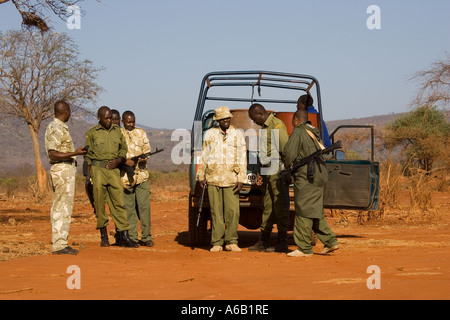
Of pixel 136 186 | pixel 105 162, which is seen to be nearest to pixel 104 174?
pixel 105 162

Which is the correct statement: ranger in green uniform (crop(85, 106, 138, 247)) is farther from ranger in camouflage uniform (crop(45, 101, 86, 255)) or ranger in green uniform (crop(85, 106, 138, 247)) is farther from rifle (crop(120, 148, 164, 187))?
ranger in camouflage uniform (crop(45, 101, 86, 255))

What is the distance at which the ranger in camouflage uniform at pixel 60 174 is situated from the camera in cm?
832

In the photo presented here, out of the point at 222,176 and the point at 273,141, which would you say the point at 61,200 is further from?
the point at 273,141

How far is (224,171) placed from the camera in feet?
29.9

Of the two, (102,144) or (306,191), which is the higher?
(102,144)

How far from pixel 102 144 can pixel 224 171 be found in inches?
67.9

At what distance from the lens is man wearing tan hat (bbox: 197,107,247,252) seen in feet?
30.0

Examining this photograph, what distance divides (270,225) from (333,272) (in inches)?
105

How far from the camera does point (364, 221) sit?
46.6 ft

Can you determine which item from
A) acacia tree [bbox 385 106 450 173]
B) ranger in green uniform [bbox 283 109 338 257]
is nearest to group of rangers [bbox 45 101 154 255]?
ranger in green uniform [bbox 283 109 338 257]

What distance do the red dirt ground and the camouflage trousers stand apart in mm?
318

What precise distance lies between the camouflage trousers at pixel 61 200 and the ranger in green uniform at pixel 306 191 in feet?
9.06
